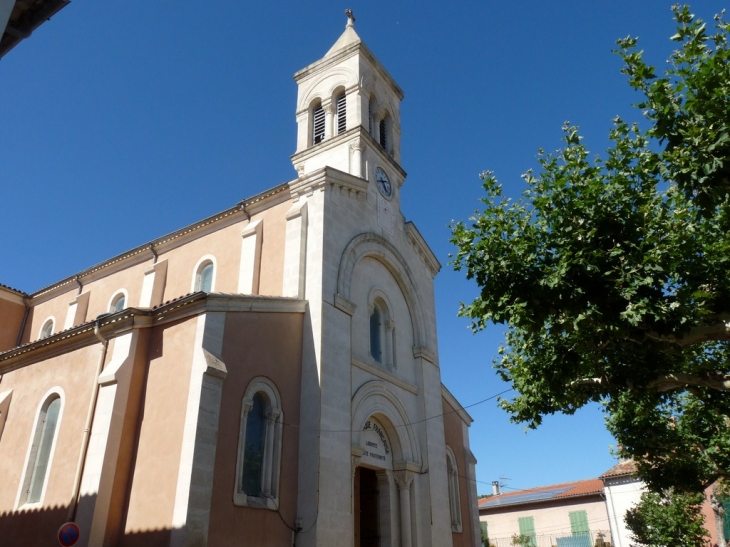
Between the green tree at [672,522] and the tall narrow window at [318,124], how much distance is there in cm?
1890

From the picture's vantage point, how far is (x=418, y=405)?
19203 millimetres

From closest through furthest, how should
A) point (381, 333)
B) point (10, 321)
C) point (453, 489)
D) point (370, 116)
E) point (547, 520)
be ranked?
point (381, 333) → point (453, 489) → point (370, 116) → point (10, 321) → point (547, 520)

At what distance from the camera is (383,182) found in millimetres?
21000

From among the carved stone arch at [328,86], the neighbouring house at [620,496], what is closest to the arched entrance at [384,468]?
the carved stone arch at [328,86]

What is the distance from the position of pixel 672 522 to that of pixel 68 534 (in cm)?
2260

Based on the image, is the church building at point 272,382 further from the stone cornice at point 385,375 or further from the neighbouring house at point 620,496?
the neighbouring house at point 620,496

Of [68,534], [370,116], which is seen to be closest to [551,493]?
[370,116]

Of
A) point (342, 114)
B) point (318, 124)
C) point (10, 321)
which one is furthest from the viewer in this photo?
point (10, 321)

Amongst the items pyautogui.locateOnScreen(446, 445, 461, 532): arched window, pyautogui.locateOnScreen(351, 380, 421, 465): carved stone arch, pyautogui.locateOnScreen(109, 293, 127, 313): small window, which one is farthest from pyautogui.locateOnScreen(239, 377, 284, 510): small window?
pyautogui.locateOnScreen(109, 293, 127, 313): small window

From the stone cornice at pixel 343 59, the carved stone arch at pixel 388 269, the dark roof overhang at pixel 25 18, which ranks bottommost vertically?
the dark roof overhang at pixel 25 18

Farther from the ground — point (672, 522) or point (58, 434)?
point (58, 434)

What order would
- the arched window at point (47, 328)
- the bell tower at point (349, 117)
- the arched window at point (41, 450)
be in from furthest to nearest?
1. the arched window at point (47, 328)
2. the bell tower at point (349, 117)
3. the arched window at point (41, 450)

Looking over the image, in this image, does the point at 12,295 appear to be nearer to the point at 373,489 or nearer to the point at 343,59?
the point at 343,59

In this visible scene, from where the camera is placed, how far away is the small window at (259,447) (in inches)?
494
